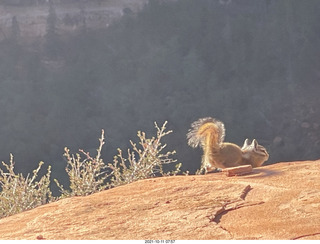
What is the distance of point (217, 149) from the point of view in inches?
193

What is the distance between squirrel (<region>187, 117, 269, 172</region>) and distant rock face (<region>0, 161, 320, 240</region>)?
1137mm

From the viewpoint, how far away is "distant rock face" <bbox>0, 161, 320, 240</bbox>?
8.82 ft

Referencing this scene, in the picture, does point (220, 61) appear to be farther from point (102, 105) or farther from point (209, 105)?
point (102, 105)

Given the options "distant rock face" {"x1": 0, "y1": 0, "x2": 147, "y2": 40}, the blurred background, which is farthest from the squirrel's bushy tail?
"distant rock face" {"x1": 0, "y1": 0, "x2": 147, "y2": 40}

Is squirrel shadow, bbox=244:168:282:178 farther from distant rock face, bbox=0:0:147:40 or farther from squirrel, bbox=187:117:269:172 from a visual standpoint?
distant rock face, bbox=0:0:147:40

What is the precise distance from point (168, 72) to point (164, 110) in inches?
78.9

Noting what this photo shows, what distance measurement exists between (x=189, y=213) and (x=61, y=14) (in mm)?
20086

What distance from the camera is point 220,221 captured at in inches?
112

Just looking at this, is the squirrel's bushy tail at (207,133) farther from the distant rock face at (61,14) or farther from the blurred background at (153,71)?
the distant rock face at (61,14)

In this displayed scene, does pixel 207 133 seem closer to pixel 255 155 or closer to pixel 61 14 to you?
pixel 255 155

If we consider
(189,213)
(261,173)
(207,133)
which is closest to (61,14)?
(207,133)

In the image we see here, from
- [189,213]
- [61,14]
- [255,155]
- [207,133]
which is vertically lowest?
[61,14]

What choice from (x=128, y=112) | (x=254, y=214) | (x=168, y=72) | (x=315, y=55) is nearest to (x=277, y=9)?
(x=315, y=55)

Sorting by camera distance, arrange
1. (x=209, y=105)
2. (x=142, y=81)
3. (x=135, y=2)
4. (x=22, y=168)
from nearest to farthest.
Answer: (x=22, y=168) < (x=209, y=105) < (x=142, y=81) < (x=135, y=2)
